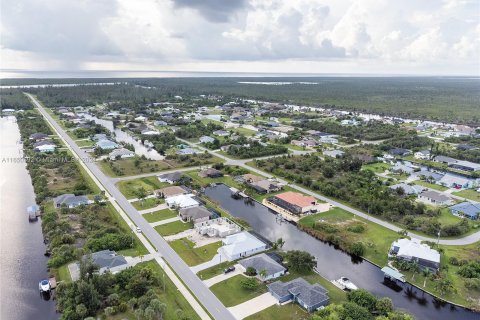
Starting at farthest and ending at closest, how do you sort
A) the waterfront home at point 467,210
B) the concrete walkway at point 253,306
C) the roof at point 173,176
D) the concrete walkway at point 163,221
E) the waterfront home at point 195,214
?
1. the roof at point 173,176
2. the waterfront home at point 467,210
3. the waterfront home at point 195,214
4. the concrete walkway at point 163,221
5. the concrete walkway at point 253,306

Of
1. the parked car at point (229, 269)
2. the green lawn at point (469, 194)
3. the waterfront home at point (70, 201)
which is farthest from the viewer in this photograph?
the green lawn at point (469, 194)

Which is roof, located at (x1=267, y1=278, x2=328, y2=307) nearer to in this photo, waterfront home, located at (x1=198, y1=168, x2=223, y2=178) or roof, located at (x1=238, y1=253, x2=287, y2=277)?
roof, located at (x1=238, y1=253, x2=287, y2=277)

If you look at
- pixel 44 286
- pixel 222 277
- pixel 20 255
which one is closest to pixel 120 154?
pixel 20 255

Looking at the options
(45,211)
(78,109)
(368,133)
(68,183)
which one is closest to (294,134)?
(368,133)

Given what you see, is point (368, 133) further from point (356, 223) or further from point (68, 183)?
point (68, 183)

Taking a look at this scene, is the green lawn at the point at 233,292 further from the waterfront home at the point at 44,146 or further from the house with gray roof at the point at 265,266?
the waterfront home at the point at 44,146

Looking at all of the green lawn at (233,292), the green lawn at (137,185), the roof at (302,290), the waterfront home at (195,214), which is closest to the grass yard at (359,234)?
the roof at (302,290)

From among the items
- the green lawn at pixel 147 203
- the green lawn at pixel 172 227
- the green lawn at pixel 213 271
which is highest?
the green lawn at pixel 147 203
